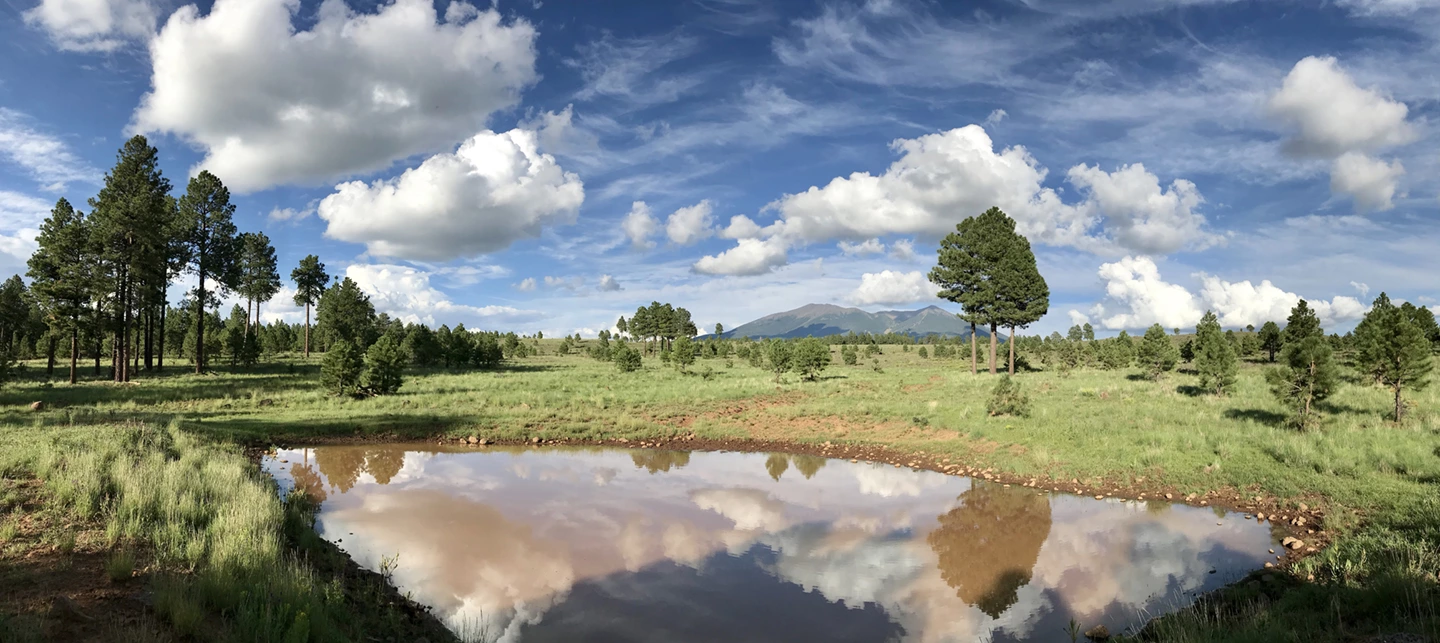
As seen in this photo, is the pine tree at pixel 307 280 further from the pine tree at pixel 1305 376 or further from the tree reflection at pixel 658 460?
the pine tree at pixel 1305 376

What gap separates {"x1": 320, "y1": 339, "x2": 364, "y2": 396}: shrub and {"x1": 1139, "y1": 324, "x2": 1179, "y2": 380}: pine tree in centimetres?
4909

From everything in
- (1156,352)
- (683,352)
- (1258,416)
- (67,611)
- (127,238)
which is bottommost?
(1258,416)

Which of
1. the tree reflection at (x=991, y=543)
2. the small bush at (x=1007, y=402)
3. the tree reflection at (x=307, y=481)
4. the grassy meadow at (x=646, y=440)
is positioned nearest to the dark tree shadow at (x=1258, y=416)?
the grassy meadow at (x=646, y=440)

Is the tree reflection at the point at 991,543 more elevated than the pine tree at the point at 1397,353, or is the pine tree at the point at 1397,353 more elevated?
the pine tree at the point at 1397,353

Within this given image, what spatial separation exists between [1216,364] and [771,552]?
93.0ft

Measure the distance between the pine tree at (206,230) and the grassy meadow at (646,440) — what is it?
10828 millimetres

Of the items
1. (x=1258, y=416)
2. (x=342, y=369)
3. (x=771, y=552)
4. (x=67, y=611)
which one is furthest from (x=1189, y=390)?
(x=342, y=369)

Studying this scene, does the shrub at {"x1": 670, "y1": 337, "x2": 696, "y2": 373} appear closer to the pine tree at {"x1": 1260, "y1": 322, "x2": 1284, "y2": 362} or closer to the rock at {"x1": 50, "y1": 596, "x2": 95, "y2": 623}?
the rock at {"x1": 50, "y1": 596, "x2": 95, "y2": 623}

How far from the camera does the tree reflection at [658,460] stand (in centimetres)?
2105

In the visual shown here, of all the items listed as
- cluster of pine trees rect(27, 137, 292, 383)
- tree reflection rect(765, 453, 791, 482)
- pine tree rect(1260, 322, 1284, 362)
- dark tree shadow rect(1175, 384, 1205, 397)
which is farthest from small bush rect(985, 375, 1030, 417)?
pine tree rect(1260, 322, 1284, 362)

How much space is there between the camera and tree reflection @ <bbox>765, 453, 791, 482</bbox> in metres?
19.7

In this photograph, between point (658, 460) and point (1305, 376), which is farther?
point (658, 460)

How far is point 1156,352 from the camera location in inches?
1613

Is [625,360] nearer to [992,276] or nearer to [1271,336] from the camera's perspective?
[992,276]
